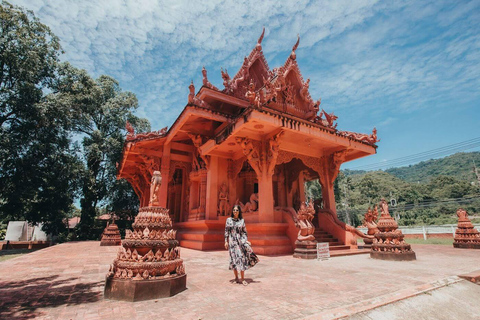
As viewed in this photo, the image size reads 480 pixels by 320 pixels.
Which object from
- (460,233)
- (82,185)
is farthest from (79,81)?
(460,233)

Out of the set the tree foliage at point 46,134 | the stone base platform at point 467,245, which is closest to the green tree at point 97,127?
the tree foliage at point 46,134

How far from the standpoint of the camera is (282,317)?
115 inches

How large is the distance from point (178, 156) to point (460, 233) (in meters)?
14.2

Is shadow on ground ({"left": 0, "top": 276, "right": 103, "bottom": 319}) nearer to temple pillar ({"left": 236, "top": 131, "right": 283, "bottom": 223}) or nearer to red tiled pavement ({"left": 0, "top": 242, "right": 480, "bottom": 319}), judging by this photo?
red tiled pavement ({"left": 0, "top": 242, "right": 480, "bottom": 319})

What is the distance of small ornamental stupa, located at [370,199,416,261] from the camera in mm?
7141

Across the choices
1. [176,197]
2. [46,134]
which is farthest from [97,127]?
[176,197]

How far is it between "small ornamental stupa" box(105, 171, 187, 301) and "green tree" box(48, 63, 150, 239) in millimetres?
17958

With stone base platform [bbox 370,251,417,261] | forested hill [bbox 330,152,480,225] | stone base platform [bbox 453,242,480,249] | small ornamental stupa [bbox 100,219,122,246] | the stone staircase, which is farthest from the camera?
forested hill [bbox 330,152,480,225]

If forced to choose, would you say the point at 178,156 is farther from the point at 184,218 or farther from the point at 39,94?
the point at 39,94

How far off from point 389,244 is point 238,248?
5.25 metres

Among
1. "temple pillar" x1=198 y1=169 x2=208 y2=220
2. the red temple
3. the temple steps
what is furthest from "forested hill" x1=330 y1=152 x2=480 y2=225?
"temple pillar" x1=198 y1=169 x2=208 y2=220

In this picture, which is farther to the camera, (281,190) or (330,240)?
(281,190)

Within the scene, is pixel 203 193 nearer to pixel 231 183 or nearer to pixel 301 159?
pixel 231 183

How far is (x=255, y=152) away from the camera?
390 inches
